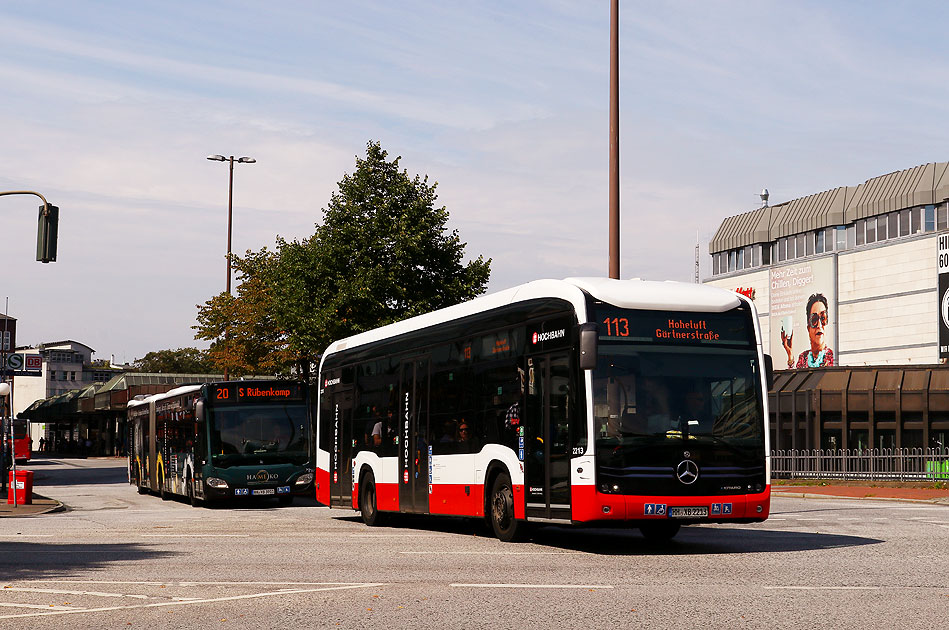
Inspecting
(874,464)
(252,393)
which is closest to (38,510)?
(252,393)

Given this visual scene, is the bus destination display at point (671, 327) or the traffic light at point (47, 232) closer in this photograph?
the bus destination display at point (671, 327)

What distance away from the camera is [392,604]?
33.5ft

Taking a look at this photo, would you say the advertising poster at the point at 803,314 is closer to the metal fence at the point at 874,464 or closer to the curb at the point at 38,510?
the metal fence at the point at 874,464

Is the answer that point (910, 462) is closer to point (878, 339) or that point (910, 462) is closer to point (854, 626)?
point (878, 339)

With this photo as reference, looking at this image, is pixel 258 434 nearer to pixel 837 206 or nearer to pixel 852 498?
pixel 852 498

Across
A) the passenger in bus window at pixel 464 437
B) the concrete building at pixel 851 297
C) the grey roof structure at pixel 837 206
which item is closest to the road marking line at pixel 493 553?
the passenger in bus window at pixel 464 437

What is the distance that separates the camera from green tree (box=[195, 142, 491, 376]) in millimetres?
37719

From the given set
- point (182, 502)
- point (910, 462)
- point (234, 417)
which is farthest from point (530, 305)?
point (910, 462)

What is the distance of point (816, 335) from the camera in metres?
66.6

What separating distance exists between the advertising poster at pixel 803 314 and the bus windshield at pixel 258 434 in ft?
137

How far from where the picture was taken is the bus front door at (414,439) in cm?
1936

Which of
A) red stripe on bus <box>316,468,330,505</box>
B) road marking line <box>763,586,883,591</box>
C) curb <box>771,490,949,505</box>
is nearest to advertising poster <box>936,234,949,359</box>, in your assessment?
curb <box>771,490,949,505</box>

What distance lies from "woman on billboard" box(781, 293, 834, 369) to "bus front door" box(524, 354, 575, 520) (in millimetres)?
52044

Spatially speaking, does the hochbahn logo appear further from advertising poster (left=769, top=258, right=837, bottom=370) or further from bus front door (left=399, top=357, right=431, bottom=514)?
advertising poster (left=769, top=258, right=837, bottom=370)
